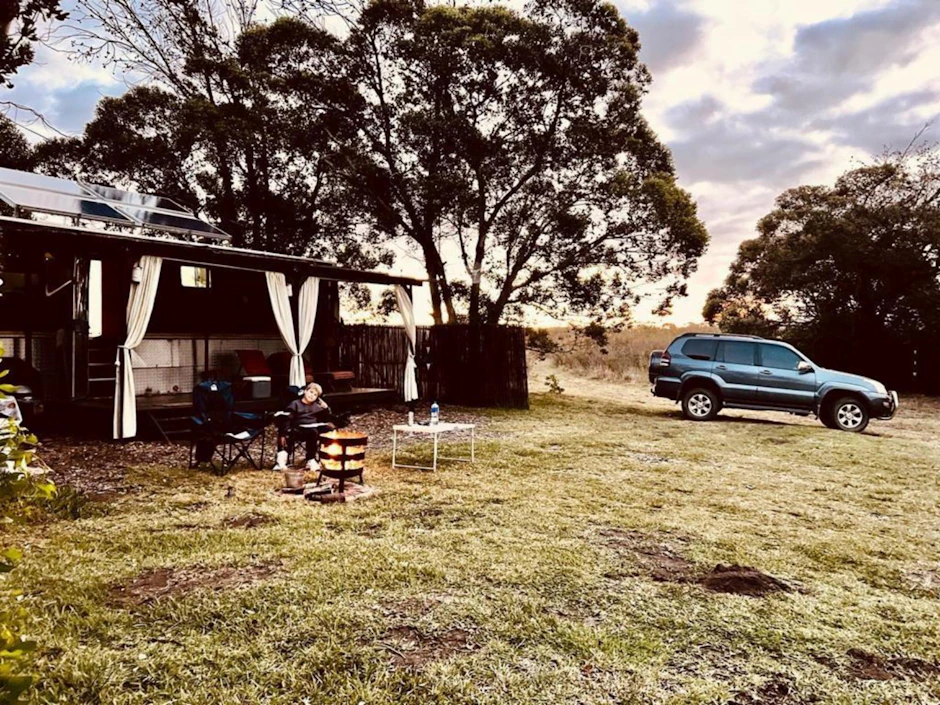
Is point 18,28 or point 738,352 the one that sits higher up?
point 18,28

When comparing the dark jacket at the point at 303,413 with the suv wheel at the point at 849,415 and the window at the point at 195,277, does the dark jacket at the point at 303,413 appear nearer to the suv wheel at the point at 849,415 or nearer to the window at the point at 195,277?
the window at the point at 195,277

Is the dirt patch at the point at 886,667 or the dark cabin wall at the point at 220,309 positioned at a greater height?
the dark cabin wall at the point at 220,309

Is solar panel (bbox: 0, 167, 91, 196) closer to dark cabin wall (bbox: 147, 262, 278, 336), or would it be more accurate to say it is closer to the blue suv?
dark cabin wall (bbox: 147, 262, 278, 336)

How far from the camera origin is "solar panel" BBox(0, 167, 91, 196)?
11.6m

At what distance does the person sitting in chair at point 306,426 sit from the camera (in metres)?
7.95

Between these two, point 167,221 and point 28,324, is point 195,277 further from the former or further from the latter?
point 28,324

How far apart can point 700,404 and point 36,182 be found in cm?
1350

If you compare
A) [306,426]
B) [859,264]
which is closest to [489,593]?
[306,426]

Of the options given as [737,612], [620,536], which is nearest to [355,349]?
[620,536]

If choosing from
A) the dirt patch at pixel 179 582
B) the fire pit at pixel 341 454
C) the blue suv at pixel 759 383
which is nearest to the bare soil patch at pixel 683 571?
the dirt patch at pixel 179 582

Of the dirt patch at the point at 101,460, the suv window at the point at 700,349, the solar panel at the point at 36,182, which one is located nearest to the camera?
the dirt patch at the point at 101,460

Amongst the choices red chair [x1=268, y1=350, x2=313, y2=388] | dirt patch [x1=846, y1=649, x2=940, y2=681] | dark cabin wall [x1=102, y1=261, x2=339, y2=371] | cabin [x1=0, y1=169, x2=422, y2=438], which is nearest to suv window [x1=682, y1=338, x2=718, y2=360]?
cabin [x1=0, y1=169, x2=422, y2=438]

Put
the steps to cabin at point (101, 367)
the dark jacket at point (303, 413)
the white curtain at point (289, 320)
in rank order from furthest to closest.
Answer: the white curtain at point (289, 320) < the steps to cabin at point (101, 367) < the dark jacket at point (303, 413)

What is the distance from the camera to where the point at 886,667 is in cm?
330
